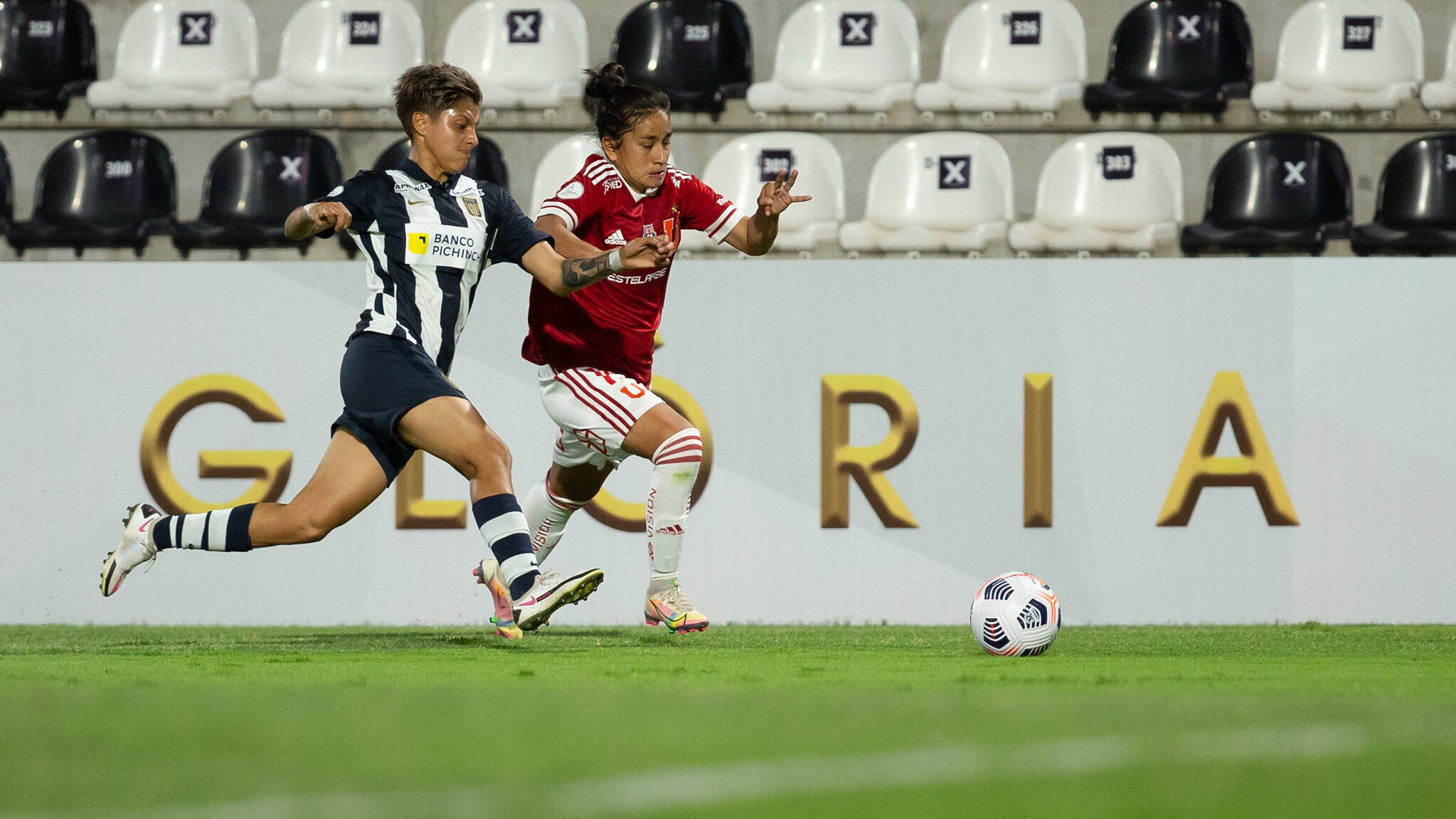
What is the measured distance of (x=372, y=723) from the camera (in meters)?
2.70

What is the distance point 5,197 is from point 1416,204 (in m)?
7.85

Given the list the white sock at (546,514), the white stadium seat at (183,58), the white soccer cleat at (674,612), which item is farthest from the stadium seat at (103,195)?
the white soccer cleat at (674,612)

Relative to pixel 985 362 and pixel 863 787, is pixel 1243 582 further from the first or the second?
pixel 863 787

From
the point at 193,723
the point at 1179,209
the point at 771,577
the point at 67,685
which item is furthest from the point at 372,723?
the point at 1179,209

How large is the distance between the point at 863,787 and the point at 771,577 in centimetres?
505

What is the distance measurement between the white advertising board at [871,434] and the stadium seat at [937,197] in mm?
1144

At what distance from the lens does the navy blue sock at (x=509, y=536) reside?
488 centimetres

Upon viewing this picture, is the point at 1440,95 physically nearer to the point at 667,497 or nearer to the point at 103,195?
the point at 667,497

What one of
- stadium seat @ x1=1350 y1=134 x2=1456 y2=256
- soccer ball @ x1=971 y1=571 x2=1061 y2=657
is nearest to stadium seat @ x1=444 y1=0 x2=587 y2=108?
stadium seat @ x1=1350 y1=134 x2=1456 y2=256

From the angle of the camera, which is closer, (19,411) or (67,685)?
(67,685)

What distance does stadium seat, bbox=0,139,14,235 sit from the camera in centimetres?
841

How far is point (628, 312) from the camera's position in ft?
18.6

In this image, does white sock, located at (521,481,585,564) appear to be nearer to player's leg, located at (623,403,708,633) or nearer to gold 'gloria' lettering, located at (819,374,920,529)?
player's leg, located at (623,403,708,633)

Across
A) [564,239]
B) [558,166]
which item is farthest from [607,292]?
[558,166]
